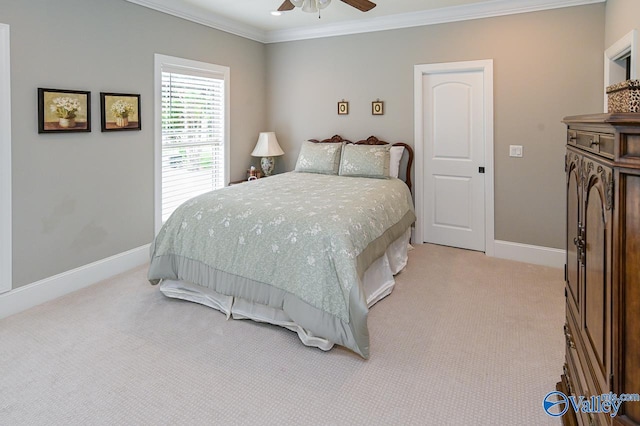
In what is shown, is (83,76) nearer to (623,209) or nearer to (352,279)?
(352,279)

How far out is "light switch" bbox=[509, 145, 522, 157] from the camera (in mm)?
4207

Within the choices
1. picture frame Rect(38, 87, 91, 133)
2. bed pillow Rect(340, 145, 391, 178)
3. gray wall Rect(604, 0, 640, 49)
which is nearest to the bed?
bed pillow Rect(340, 145, 391, 178)

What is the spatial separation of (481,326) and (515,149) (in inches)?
86.3

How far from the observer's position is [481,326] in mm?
2873

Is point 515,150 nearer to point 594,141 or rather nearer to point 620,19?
point 620,19

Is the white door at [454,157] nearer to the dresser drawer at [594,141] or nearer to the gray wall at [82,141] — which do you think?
the gray wall at [82,141]

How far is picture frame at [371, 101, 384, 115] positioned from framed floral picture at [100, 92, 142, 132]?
2.64 m

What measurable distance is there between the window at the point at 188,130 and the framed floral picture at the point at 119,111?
0.27 m

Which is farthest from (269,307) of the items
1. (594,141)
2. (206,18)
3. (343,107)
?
(206,18)

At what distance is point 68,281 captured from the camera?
11.3 ft

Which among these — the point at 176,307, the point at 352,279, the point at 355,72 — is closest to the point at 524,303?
the point at 352,279

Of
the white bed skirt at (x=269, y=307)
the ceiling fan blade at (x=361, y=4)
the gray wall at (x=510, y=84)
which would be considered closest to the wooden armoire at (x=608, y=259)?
the white bed skirt at (x=269, y=307)

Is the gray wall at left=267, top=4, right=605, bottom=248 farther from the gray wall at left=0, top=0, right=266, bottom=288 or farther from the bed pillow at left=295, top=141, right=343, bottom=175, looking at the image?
the gray wall at left=0, top=0, right=266, bottom=288

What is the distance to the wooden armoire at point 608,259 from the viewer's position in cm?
97
